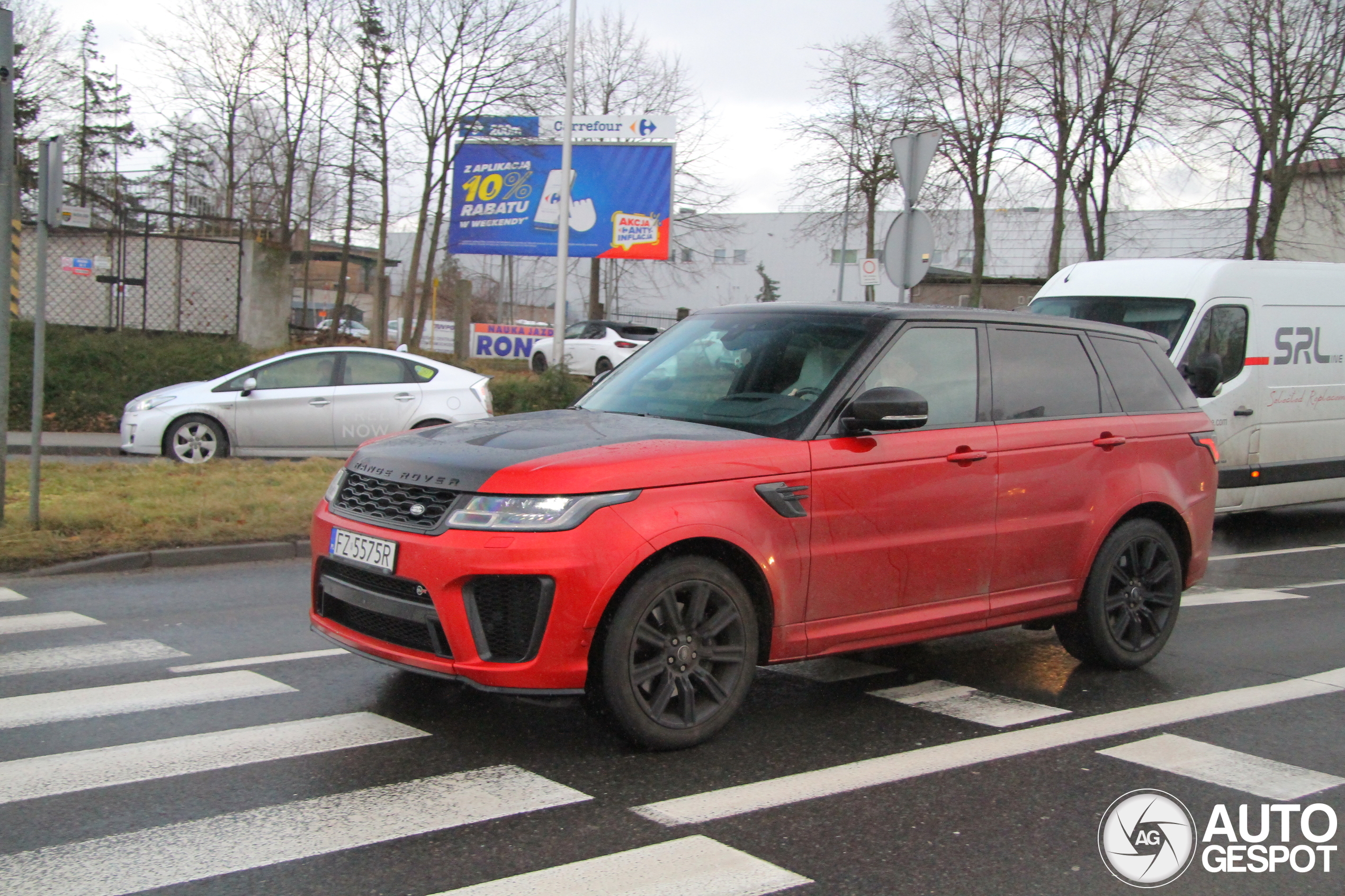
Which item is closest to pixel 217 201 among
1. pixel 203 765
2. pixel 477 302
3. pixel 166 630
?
pixel 477 302

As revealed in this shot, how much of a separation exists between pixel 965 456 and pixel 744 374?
1072 mm

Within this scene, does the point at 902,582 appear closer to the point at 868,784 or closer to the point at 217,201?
the point at 868,784

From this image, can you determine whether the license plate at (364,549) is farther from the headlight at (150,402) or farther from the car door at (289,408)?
the headlight at (150,402)

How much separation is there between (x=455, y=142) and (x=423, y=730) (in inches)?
949

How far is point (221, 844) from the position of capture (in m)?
3.75

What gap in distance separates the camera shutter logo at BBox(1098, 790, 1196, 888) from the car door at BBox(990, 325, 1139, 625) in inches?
55.5

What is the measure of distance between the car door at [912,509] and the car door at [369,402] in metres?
9.51

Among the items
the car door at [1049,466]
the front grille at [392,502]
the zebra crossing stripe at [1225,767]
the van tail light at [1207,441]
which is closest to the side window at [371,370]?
the front grille at [392,502]

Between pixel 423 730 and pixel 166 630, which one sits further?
pixel 166 630

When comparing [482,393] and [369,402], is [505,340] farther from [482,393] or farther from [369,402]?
[369,402]

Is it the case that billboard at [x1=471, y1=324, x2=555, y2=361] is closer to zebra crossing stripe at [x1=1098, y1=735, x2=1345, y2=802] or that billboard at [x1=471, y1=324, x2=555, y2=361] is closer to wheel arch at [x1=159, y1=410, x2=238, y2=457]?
wheel arch at [x1=159, y1=410, x2=238, y2=457]

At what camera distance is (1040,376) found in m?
6.04

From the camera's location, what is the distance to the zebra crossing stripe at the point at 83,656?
19.5 feet

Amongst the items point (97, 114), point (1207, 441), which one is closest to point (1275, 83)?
point (1207, 441)
